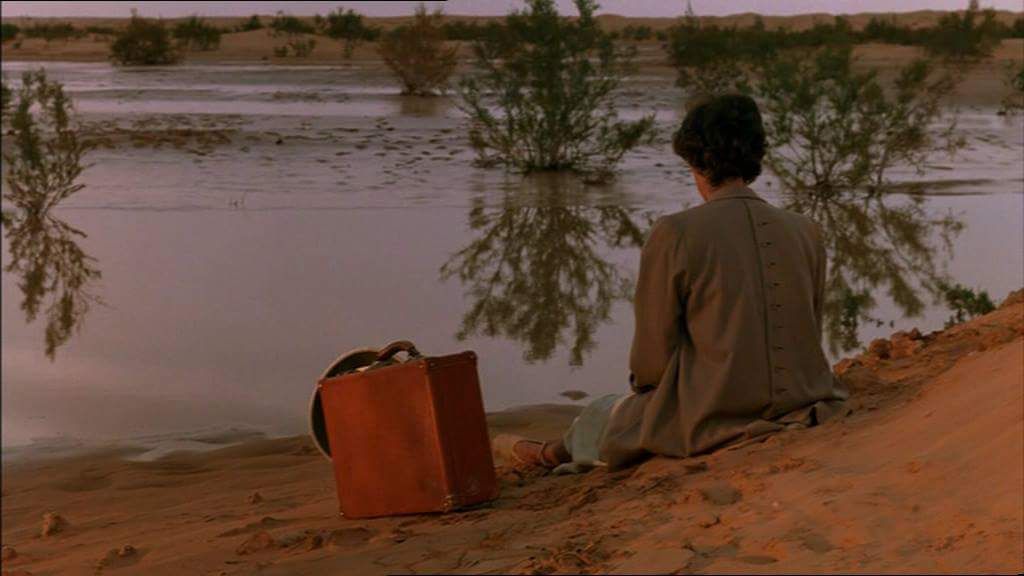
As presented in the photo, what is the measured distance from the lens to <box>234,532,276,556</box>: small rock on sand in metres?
4.14

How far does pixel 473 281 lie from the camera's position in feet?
31.5

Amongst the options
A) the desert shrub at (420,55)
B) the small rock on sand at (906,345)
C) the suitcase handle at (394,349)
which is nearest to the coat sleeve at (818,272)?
the suitcase handle at (394,349)

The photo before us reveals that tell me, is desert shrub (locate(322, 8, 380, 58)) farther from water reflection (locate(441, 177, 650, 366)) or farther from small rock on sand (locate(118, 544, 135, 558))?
small rock on sand (locate(118, 544, 135, 558))

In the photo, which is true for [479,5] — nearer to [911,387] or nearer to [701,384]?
[701,384]

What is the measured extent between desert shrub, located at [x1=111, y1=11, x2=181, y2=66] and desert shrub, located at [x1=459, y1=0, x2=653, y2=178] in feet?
61.0

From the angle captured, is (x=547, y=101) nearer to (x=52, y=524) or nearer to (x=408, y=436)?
(x=52, y=524)

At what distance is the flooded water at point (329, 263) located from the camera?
7.20 meters

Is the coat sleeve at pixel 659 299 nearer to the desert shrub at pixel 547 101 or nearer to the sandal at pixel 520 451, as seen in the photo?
the sandal at pixel 520 451

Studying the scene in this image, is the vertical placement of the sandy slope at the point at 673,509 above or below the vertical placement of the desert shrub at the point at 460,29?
below

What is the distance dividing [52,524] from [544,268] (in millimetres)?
5479

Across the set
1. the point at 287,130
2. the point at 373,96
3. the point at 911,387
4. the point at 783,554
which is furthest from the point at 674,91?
the point at 783,554

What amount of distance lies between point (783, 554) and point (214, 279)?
7.01m

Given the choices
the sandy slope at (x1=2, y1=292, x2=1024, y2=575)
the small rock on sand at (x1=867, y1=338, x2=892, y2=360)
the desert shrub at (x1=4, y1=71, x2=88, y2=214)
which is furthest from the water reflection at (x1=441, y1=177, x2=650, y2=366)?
the desert shrub at (x1=4, y1=71, x2=88, y2=214)

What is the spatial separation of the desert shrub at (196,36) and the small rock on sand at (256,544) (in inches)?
1385
